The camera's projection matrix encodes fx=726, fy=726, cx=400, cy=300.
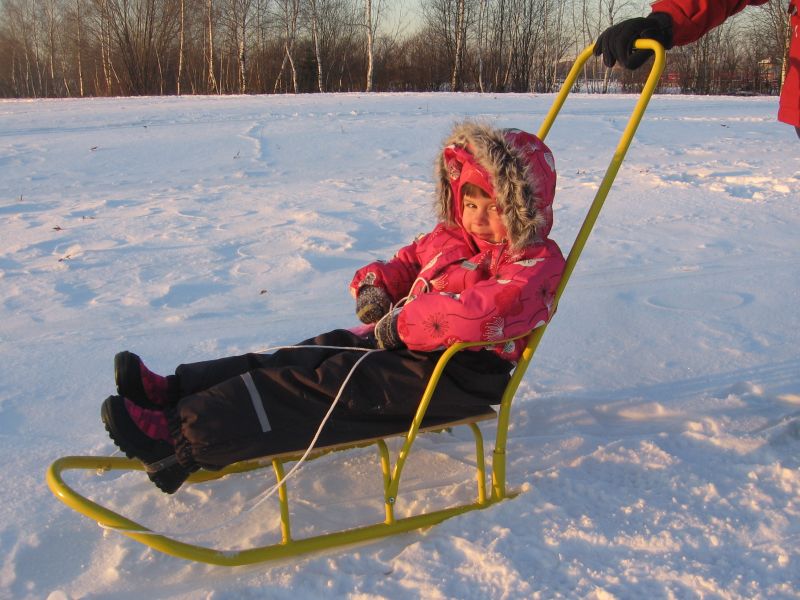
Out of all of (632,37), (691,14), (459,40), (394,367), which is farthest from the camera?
(459,40)

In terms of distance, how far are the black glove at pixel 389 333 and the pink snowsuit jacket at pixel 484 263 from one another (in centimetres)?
4

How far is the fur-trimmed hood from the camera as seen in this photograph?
2342mm

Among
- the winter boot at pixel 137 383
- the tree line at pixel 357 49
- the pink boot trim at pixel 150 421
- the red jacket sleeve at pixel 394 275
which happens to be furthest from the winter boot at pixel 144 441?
the tree line at pixel 357 49

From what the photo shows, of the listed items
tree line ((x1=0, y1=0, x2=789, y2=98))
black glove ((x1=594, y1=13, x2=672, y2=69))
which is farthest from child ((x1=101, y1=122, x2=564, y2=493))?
tree line ((x1=0, y1=0, x2=789, y2=98))

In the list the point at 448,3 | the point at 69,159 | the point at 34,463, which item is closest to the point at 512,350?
the point at 34,463

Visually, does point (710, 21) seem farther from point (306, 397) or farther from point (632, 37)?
point (306, 397)

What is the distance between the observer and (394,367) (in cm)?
226

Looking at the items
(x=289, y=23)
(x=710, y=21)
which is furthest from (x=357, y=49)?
(x=710, y=21)

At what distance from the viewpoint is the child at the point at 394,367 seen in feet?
6.82

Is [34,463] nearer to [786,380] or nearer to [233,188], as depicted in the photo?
[786,380]

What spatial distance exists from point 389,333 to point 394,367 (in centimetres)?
12

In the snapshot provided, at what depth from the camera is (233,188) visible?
7340 mm

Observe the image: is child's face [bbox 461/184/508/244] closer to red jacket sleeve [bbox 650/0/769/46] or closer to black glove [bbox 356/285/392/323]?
black glove [bbox 356/285/392/323]

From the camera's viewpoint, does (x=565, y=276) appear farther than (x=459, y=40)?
No
